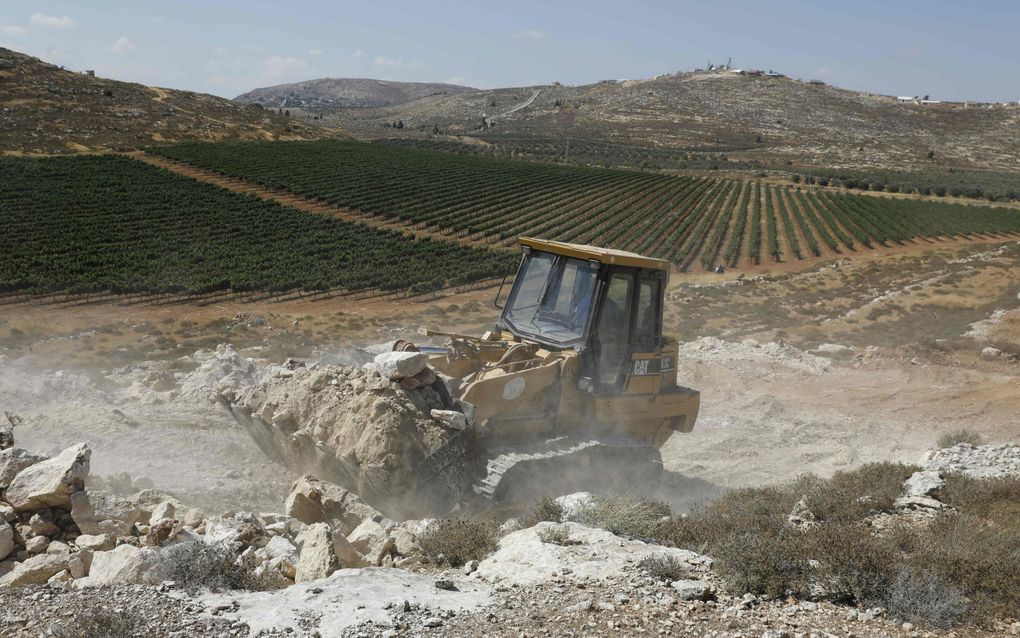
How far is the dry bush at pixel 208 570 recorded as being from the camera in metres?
4.98

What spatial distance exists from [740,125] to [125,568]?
468ft

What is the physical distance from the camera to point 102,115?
75062 millimetres

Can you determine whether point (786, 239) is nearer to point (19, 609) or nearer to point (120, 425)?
point (120, 425)

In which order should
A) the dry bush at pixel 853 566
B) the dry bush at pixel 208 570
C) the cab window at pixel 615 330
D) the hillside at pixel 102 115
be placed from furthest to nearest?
the hillside at pixel 102 115, the cab window at pixel 615 330, the dry bush at pixel 853 566, the dry bush at pixel 208 570

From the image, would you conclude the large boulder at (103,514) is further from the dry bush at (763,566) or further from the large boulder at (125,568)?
the dry bush at (763,566)

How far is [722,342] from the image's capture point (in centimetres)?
1859

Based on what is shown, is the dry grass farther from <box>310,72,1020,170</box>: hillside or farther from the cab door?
<box>310,72,1020,170</box>: hillside

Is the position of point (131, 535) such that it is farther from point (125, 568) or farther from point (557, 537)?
point (557, 537)

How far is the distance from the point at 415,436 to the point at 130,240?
96.0 ft

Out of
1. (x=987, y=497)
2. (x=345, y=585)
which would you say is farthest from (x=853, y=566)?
(x=345, y=585)

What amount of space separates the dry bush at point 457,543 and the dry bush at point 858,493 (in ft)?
11.1

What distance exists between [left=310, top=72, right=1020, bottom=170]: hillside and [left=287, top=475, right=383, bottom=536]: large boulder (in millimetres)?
88182

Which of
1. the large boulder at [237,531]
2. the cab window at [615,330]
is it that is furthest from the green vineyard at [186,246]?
the large boulder at [237,531]

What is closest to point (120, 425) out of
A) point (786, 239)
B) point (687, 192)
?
point (786, 239)
